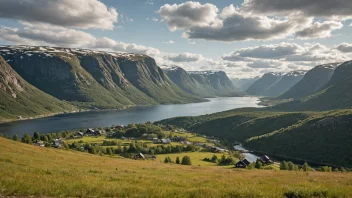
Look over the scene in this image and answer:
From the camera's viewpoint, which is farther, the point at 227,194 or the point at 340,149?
the point at 340,149

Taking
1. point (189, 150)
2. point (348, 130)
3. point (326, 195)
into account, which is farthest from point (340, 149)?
point (326, 195)

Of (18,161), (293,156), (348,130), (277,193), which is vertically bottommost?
(293,156)

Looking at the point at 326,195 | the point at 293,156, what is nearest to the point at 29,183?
the point at 326,195

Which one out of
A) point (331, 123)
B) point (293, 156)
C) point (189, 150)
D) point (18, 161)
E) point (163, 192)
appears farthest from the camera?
point (331, 123)

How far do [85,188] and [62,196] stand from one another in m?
1.93

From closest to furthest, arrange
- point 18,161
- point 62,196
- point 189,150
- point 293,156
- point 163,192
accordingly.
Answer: point 62,196, point 163,192, point 18,161, point 189,150, point 293,156

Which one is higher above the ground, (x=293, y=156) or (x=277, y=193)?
(x=277, y=193)

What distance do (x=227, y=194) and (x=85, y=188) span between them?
345 inches

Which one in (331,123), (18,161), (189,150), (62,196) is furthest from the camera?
(331,123)

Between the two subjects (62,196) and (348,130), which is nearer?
(62,196)

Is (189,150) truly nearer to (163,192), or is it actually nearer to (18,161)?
A: (18,161)

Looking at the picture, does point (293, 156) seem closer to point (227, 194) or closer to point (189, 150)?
point (189, 150)

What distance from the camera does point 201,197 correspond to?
1659 cm

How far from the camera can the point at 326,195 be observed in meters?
18.2
